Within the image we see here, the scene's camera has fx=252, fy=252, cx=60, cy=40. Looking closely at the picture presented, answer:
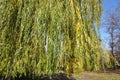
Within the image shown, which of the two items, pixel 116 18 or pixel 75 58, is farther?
pixel 116 18

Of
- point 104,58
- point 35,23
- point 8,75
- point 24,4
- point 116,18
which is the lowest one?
point 8,75

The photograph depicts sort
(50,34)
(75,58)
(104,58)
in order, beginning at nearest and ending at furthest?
(50,34) → (75,58) → (104,58)

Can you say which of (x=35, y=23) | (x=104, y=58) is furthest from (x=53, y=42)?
(x=104, y=58)

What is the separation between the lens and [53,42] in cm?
600

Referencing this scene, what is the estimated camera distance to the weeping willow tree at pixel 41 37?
19.8 ft

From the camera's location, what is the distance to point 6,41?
20.7 feet

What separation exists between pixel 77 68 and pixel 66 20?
1296 mm

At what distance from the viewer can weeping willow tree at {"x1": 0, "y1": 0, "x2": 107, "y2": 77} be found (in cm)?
603

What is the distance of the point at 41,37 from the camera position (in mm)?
6047

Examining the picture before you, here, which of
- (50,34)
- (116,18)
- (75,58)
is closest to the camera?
(50,34)

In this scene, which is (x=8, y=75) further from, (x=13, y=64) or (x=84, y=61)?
(x=84, y=61)

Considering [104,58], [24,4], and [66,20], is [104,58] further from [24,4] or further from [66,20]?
[24,4]

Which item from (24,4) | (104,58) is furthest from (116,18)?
(24,4)

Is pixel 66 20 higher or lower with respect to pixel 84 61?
higher
